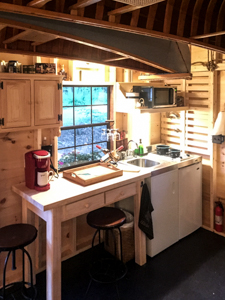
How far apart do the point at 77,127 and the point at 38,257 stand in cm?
154

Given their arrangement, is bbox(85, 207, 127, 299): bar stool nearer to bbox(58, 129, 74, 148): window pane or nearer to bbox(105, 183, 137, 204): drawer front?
bbox(105, 183, 137, 204): drawer front

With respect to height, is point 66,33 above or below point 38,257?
above

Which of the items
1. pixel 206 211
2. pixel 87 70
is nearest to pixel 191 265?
pixel 206 211

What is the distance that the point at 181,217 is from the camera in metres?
3.88

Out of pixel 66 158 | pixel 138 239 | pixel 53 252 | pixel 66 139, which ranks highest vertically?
pixel 66 139

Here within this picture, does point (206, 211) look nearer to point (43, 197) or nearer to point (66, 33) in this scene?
point (43, 197)

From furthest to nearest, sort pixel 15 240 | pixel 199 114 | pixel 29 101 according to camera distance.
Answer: pixel 199 114
pixel 29 101
pixel 15 240

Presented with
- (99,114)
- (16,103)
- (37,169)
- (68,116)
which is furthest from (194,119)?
(16,103)

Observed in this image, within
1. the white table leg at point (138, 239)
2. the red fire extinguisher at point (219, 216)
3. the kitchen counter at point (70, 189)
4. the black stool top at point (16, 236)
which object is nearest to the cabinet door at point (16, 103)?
the kitchen counter at point (70, 189)

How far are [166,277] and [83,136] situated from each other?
188cm

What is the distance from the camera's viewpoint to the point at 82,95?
12.2 ft

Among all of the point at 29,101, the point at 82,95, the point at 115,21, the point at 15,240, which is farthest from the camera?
the point at 82,95

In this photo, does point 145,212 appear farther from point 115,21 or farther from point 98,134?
point 115,21

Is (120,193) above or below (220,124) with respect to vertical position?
below
